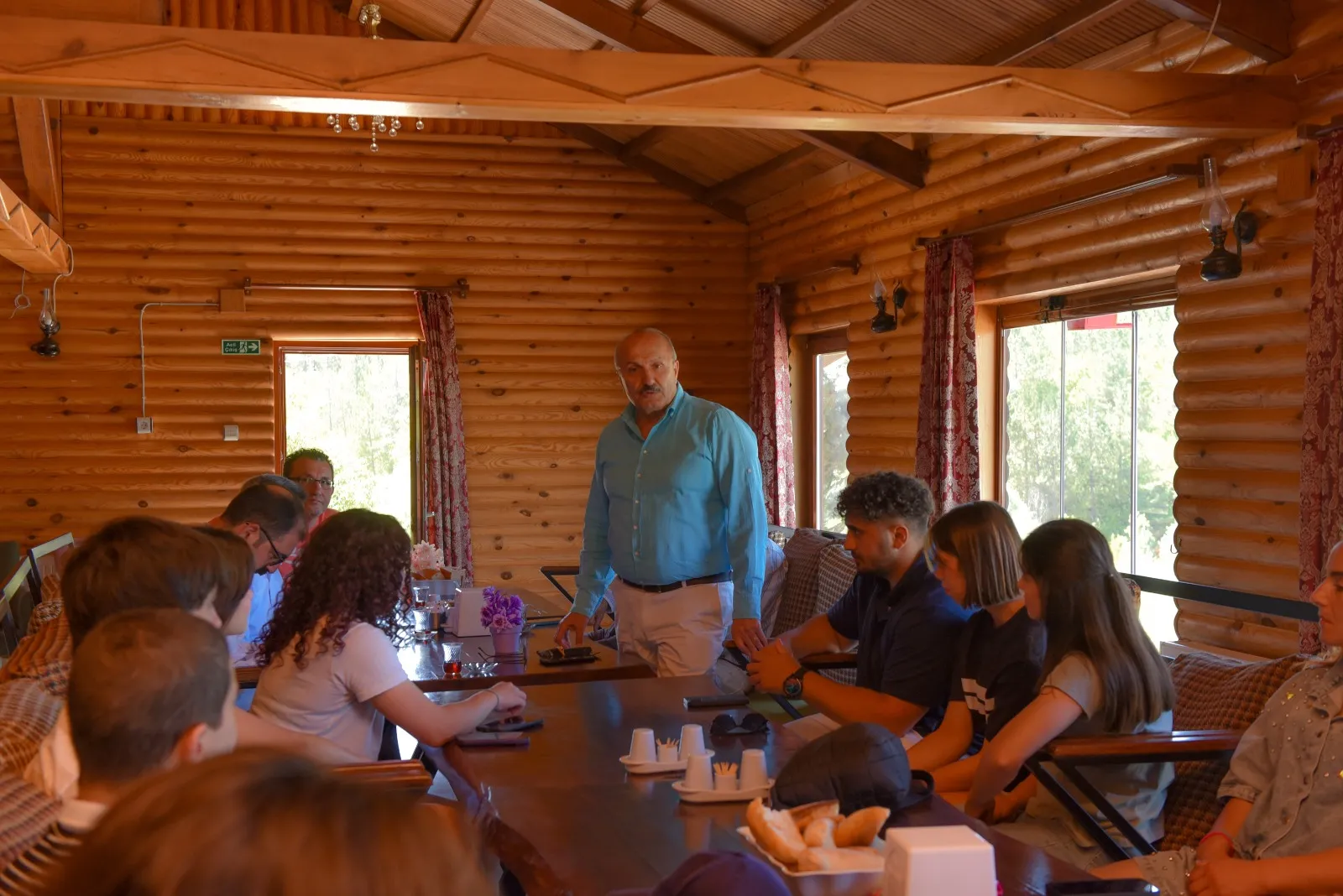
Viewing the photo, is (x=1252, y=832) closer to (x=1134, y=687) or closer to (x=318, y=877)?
(x=1134, y=687)

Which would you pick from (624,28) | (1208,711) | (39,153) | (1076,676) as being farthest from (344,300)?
(1076,676)

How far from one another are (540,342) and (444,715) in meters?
7.59

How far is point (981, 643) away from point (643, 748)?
1.08 metres

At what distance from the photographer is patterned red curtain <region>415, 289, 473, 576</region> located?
32.6 feet

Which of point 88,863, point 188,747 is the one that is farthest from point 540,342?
point 88,863

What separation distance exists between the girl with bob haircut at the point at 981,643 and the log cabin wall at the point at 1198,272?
2.50m

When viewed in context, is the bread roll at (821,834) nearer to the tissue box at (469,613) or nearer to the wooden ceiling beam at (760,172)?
the tissue box at (469,613)

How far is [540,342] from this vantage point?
1048 centimetres

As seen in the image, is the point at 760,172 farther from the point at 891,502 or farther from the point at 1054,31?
the point at 891,502

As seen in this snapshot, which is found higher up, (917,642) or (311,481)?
(311,481)

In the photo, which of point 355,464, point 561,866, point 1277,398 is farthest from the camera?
point 355,464

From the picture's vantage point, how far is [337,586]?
125 inches

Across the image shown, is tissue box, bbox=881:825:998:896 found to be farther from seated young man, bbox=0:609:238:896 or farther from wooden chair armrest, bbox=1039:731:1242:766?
wooden chair armrest, bbox=1039:731:1242:766

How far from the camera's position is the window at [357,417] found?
10.2m
